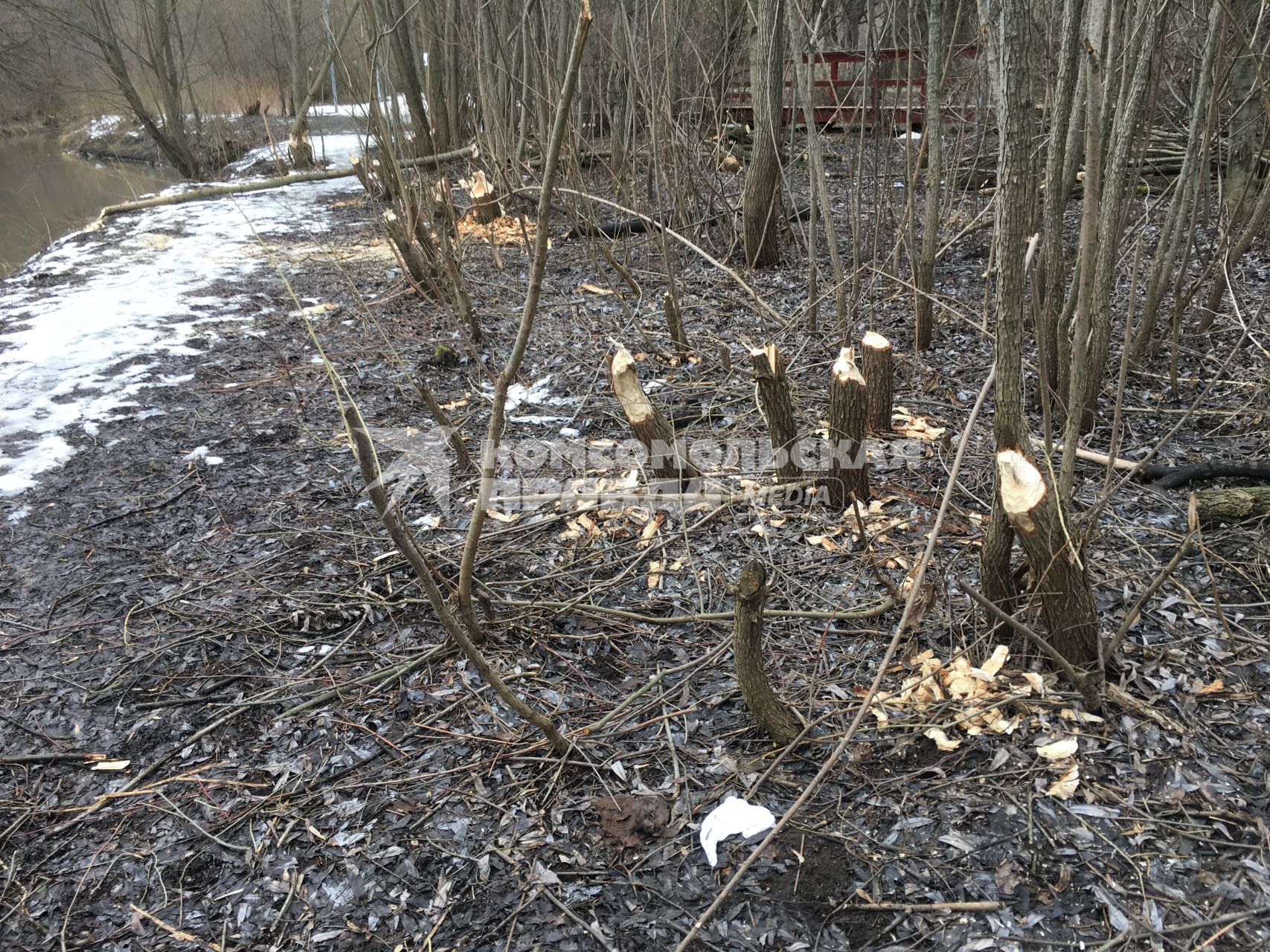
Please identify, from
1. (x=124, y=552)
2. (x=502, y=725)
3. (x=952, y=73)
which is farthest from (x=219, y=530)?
(x=952, y=73)

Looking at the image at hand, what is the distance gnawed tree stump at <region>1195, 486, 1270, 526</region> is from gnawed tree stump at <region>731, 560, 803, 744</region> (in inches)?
67.5

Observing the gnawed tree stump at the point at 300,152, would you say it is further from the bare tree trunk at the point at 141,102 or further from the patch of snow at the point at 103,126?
the patch of snow at the point at 103,126

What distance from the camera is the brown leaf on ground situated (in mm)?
1995

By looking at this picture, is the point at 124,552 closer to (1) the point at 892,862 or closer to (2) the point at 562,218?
(1) the point at 892,862

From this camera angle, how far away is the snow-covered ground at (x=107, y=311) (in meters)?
4.47

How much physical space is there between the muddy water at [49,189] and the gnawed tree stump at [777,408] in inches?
307

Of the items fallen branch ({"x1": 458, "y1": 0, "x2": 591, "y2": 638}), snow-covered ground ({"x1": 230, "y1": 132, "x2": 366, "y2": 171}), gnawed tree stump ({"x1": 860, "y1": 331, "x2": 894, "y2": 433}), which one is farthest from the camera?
snow-covered ground ({"x1": 230, "y1": 132, "x2": 366, "y2": 171})

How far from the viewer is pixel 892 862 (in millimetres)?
1860

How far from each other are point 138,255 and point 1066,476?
Result: 873cm

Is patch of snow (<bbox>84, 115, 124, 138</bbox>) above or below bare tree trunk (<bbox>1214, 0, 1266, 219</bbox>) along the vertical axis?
above

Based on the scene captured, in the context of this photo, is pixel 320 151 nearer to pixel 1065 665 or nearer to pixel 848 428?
pixel 848 428

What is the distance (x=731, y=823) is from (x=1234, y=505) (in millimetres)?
2143

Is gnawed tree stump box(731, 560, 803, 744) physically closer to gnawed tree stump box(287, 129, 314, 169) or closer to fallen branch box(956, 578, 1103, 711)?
fallen branch box(956, 578, 1103, 711)

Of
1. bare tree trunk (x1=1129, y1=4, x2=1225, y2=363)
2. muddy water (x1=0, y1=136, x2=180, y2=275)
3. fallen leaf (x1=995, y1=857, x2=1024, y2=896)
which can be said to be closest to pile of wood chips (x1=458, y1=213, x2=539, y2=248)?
muddy water (x1=0, y1=136, x2=180, y2=275)
